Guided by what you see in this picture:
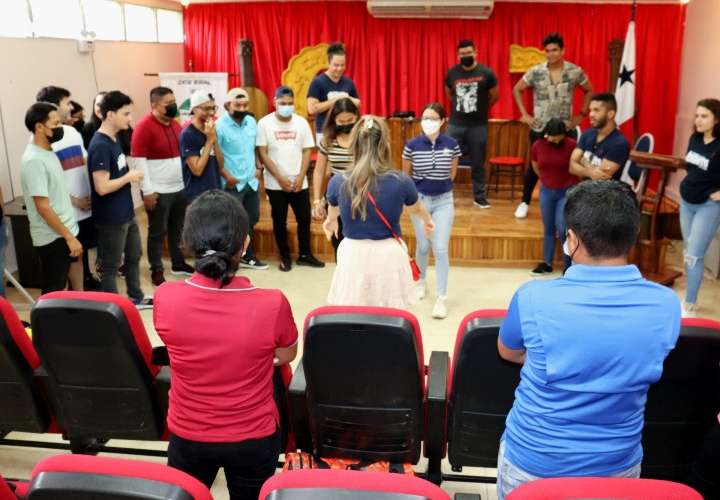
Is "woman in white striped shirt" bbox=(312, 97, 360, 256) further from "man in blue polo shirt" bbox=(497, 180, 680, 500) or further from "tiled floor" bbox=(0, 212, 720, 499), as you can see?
"man in blue polo shirt" bbox=(497, 180, 680, 500)

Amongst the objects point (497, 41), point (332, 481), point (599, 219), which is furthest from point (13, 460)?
point (497, 41)

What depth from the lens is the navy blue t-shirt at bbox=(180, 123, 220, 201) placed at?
4.65 m

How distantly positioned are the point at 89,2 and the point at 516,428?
6.38 m

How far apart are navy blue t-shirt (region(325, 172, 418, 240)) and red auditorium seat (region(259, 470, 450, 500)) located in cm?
195

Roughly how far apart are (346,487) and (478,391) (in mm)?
1049

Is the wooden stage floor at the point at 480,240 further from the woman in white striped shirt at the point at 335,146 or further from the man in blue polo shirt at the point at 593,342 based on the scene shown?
the man in blue polo shirt at the point at 593,342

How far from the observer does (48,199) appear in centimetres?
353

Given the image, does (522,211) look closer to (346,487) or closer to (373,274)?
(373,274)

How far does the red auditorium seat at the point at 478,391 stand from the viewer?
1936mm

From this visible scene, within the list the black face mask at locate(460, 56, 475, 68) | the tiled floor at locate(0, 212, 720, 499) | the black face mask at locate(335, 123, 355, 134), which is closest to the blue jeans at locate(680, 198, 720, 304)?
the tiled floor at locate(0, 212, 720, 499)

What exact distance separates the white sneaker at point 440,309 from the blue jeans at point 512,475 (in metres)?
2.70

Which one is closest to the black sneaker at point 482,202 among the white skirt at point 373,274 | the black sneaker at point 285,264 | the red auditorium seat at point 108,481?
the black sneaker at point 285,264

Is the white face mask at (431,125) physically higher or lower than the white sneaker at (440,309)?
higher

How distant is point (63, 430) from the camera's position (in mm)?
2363
